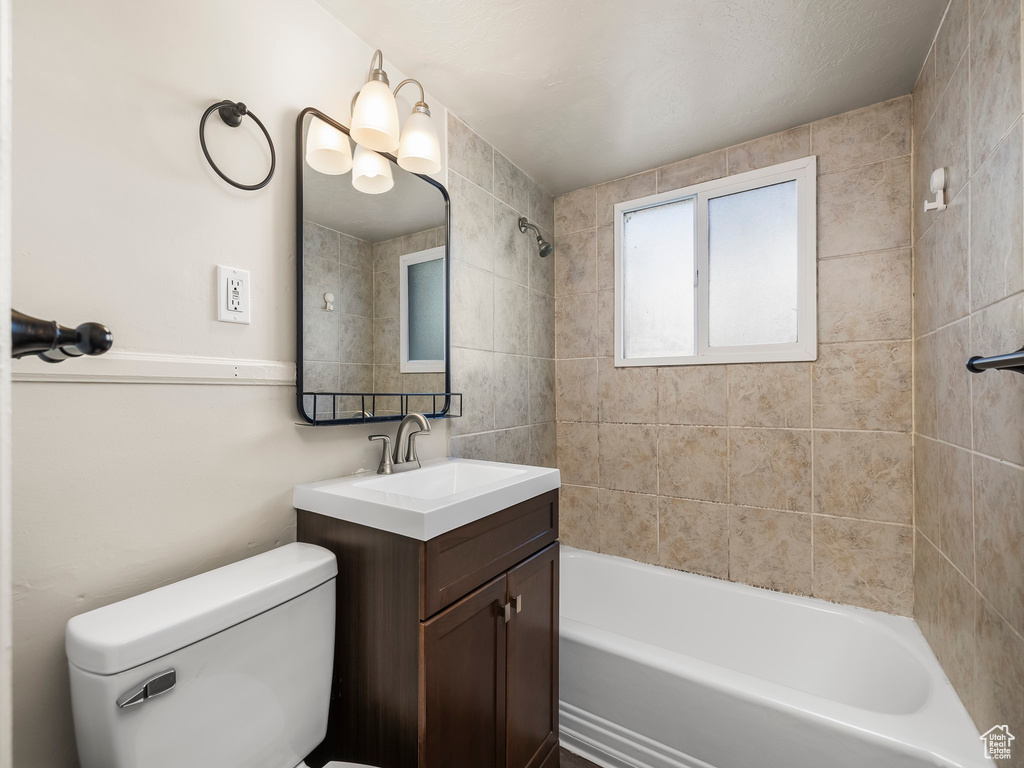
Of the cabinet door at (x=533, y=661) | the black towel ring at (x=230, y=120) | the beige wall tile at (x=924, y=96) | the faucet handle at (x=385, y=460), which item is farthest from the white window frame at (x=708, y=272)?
the black towel ring at (x=230, y=120)

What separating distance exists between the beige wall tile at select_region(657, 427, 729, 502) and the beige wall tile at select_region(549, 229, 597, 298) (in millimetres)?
856

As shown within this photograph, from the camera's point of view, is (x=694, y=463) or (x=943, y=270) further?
(x=694, y=463)

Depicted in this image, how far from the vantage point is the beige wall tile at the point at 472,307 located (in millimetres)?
1820

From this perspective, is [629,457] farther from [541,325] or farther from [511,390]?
[541,325]

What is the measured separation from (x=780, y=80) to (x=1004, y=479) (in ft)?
4.67

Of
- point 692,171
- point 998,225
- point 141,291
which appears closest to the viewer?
point 141,291

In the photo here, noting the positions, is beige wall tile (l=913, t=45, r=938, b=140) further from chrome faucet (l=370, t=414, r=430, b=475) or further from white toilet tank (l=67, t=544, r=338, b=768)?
white toilet tank (l=67, t=544, r=338, b=768)

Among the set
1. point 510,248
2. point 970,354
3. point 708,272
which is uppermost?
point 510,248

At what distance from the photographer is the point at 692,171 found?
7.13 feet

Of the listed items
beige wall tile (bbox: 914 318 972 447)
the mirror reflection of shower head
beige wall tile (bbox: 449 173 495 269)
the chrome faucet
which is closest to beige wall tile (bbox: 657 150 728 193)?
the mirror reflection of shower head

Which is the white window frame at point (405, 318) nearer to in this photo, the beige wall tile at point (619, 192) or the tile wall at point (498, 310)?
the tile wall at point (498, 310)

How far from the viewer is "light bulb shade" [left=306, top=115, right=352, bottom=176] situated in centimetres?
126

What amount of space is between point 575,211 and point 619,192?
0.82 feet

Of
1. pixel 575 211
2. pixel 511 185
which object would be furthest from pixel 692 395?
pixel 511 185
